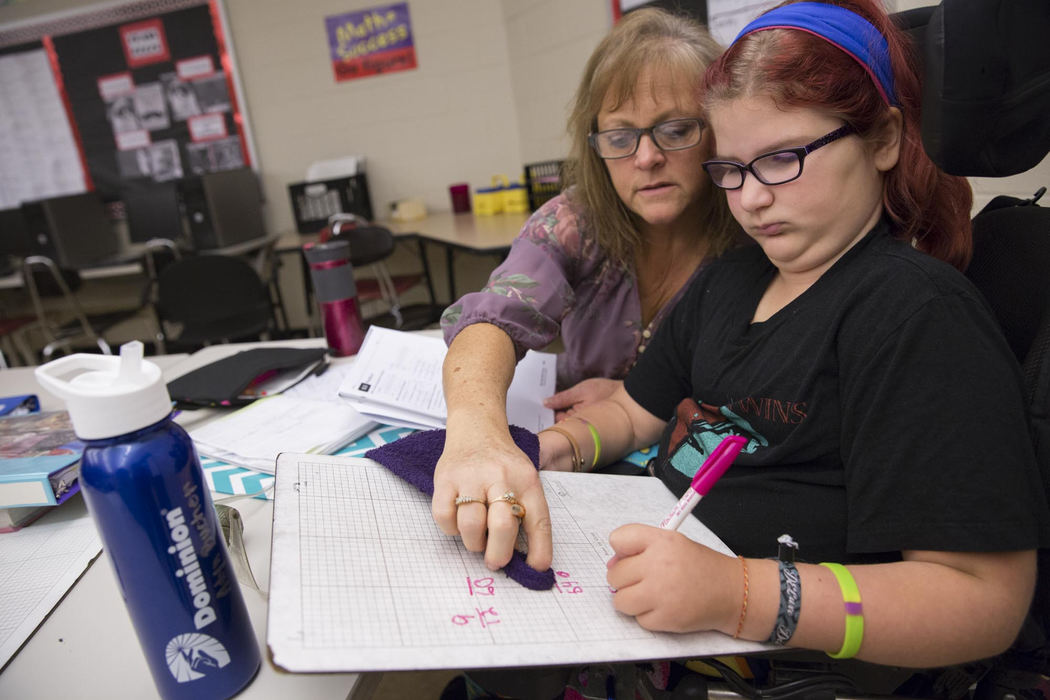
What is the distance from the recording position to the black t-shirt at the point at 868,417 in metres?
0.54

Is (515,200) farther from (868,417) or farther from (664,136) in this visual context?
(868,417)

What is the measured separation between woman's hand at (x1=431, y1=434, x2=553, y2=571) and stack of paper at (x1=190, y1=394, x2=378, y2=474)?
1.01 feet

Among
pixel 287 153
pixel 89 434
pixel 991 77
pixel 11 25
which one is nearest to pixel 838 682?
pixel 991 77

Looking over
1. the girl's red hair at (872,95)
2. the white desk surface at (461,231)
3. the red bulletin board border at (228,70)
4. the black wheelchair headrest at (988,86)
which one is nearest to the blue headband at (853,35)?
the girl's red hair at (872,95)

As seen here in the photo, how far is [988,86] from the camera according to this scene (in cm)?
49

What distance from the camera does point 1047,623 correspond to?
598 millimetres

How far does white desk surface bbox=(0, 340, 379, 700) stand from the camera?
0.52 meters

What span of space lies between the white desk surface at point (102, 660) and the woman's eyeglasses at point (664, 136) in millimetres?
760

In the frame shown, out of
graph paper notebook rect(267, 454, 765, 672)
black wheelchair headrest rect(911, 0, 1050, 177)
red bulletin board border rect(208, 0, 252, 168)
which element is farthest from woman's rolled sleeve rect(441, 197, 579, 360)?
red bulletin board border rect(208, 0, 252, 168)

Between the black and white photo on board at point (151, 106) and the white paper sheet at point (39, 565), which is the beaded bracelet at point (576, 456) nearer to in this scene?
the white paper sheet at point (39, 565)

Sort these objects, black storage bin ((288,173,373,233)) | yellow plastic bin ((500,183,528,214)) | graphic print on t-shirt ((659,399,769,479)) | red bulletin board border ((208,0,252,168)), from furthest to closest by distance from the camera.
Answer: red bulletin board border ((208,0,252,168)), black storage bin ((288,173,373,233)), yellow plastic bin ((500,183,528,214)), graphic print on t-shirt ((659,399,769,479))

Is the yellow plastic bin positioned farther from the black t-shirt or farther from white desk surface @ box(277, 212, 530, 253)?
the black t-shirt

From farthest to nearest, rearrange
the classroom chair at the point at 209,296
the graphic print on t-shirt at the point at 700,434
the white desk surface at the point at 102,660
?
1. the classroom chair at the point at 209,296
2. the graphic print on t-shirt at the point at 700,434
3. the white desk surface at the point at 102,660

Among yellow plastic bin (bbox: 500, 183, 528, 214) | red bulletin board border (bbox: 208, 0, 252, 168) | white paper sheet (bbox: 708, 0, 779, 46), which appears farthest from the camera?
red bulletin board border (bbox: 208, 0, 252, 168)
